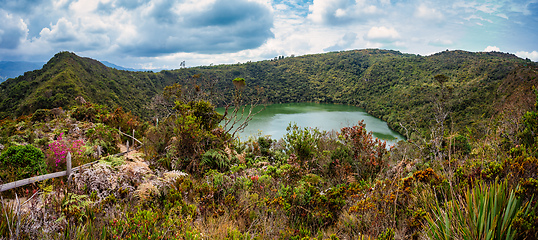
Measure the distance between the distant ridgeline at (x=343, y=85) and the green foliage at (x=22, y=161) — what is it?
504 cm

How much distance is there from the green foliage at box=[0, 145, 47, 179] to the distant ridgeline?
198 inches

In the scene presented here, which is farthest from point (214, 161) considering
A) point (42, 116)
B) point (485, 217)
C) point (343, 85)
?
point (343, 85)

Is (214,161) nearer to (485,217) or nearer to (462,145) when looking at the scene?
(485,217)

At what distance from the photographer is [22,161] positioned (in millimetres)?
3604

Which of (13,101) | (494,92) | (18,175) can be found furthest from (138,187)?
(494,92)

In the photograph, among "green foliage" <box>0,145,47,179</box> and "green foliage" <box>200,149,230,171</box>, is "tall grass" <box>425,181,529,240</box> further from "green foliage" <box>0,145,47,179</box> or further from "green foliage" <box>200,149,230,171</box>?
"green foliage" <box>0,145,47,179</box>

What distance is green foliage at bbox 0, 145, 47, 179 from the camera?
3.57m

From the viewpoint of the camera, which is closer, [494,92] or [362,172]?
[362,172]

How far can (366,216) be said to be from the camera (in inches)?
93.7

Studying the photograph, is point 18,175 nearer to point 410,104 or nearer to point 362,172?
point 362,172

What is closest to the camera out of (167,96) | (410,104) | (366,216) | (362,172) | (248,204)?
(366,216)

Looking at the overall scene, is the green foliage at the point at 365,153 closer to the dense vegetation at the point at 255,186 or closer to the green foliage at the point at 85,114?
the dense vegetation at the point at 255,186

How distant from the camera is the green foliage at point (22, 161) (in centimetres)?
357

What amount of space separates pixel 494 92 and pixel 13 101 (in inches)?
2265
